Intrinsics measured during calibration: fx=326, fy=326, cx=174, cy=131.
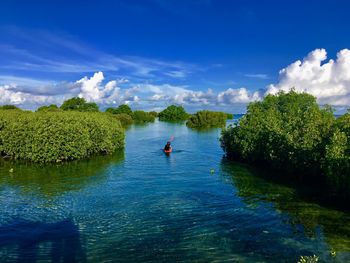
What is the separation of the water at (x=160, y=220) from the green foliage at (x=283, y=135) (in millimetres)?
3782

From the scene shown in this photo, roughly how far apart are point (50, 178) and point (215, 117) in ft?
364

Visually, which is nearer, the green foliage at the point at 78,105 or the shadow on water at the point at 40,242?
the shadow on water at the point at 40,242

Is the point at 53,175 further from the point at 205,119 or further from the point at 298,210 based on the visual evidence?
the point at 205,119

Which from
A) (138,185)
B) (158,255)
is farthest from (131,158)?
(158,255)

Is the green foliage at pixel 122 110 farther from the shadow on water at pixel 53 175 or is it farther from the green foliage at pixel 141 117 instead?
the shadow on water at pixel 53 175

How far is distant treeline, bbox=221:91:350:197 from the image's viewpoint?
2750cm

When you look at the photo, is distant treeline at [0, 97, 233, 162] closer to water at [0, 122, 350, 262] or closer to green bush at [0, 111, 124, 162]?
green bush at [0, 111, 124, 162]

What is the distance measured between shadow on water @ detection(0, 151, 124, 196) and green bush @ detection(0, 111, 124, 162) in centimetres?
157

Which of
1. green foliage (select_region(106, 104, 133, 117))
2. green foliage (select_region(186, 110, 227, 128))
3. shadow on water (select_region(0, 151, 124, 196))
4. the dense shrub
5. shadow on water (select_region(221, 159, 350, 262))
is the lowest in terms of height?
shadow on water (select_region(221, 159, 350, 262))

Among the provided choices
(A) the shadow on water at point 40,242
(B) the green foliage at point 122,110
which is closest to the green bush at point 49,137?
(A) the shadow on water at point 40,242

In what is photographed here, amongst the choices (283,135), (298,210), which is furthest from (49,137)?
(298,210)

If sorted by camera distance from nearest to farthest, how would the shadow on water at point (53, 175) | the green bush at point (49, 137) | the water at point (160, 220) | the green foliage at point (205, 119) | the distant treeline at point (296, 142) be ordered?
the water at point (160, 220) → the distant treeline at point (296, 142) → the shadow on water at point (53, 175) → the green bush at point (49, 137) → the green foliage at point (205, 119)

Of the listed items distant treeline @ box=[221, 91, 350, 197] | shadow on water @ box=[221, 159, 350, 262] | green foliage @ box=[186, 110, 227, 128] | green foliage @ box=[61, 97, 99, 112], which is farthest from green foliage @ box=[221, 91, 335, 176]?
green foliage @ box=[61, 97, 99, 112]

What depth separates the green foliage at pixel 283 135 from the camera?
33.3 meters
